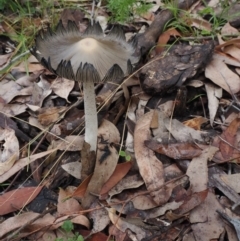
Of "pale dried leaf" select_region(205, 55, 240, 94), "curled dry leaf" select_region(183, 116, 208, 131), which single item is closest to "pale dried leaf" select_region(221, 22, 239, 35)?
"pale dried leaf" select_region(205, 55, 240, 94)

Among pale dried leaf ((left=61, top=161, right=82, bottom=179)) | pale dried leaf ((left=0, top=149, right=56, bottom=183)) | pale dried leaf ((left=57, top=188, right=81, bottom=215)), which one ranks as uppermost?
pale dried leaf ((left=0, top=149, right=56, bottom=183))

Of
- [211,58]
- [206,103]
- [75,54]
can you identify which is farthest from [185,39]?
[75,54]

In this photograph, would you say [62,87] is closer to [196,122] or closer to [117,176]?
[117,176]

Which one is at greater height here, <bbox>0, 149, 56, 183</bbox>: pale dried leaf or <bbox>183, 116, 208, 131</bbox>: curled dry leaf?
<bbox>0, 149, 56, 183</bbox>: pale dried leaf

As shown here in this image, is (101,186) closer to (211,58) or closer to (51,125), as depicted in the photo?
(51,125)

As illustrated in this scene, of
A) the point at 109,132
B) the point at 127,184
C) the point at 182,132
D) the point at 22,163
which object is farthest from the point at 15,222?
the point at 182,132

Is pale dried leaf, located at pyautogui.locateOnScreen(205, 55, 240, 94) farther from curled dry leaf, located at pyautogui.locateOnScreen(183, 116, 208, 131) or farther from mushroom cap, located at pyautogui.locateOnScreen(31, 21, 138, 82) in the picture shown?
mushroom cap, located at pyautogui.locateOnScreen(31, 21, 138, 82)
